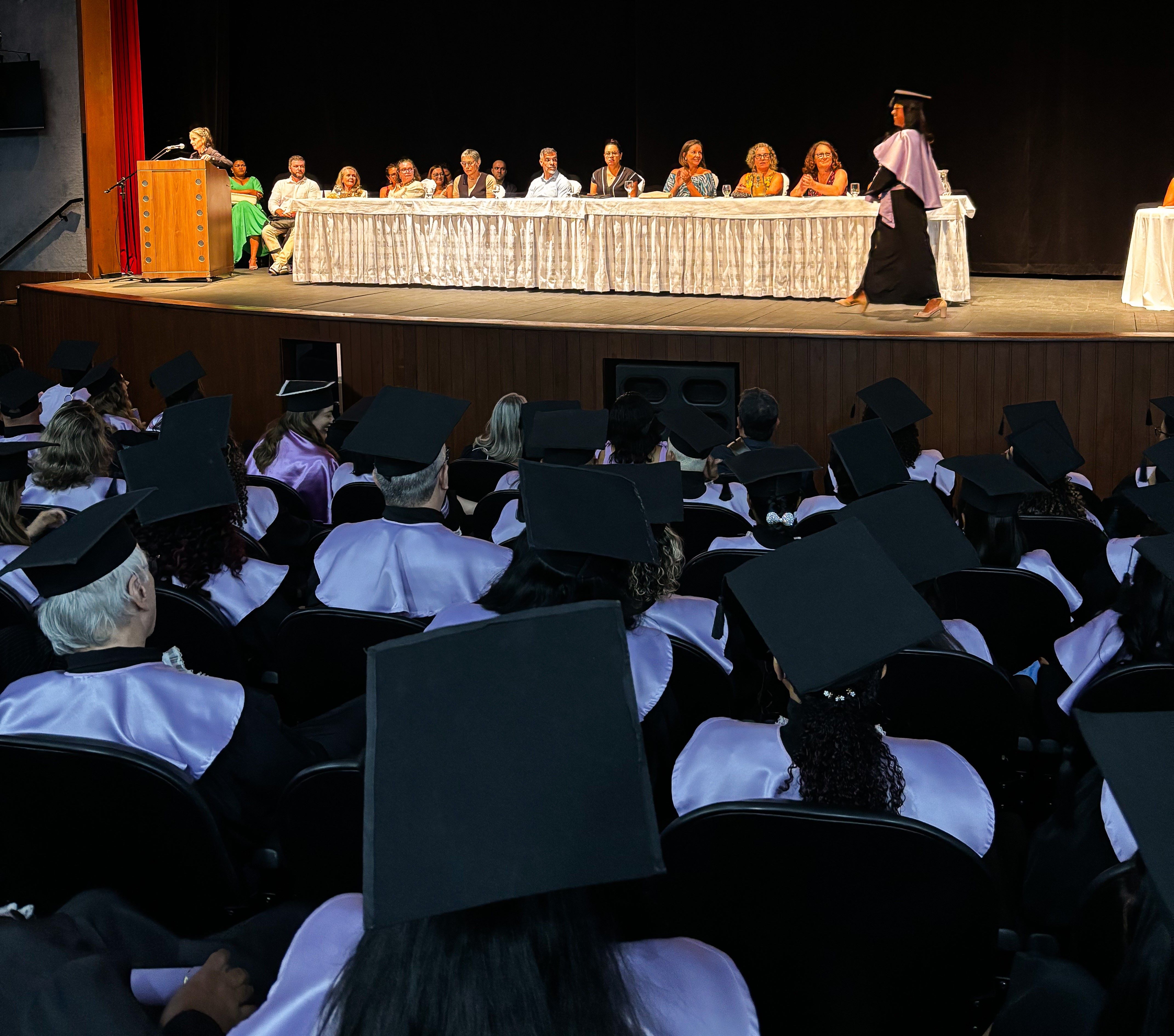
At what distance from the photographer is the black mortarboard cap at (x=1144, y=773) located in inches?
43.6

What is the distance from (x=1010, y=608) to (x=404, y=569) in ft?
5.40

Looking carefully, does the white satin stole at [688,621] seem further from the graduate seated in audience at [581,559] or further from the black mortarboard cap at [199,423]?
the black mortarboard cap at [199,423]

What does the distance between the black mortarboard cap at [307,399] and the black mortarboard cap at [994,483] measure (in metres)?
3.04

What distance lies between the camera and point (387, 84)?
45.3ft

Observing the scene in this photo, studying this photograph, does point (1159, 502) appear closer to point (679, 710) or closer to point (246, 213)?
point (679, 710)

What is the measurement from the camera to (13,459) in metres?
3.55

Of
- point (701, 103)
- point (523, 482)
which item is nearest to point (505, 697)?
point (523, 482)

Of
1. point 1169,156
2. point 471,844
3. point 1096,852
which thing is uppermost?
point 1169,156

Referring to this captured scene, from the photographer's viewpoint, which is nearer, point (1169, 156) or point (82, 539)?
point (82, 539)

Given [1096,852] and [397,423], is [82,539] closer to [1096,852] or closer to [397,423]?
[397,423]

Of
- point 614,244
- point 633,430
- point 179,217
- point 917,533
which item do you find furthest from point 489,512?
point 179,217

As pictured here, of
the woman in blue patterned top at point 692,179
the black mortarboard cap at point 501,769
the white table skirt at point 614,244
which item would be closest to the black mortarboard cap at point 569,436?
the black mortarboard cap at point 501,769

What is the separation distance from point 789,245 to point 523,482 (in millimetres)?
6774

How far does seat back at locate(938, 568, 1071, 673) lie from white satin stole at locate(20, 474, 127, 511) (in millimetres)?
2844
